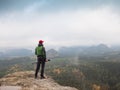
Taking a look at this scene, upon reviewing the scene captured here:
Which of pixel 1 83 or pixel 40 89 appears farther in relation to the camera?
pixel 1 83

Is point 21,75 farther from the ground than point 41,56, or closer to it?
closer to it

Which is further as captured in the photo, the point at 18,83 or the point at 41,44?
the point at 41,44

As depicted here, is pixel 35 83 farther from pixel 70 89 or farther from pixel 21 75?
pixel 21 75

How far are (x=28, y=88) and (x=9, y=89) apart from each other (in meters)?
1.82

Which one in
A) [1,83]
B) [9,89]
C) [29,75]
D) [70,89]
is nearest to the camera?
[9,89]

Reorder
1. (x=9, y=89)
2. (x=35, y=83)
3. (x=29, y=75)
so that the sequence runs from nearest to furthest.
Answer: (x=9, y=89) < (x=35, y=83) < (x=29, y=75)

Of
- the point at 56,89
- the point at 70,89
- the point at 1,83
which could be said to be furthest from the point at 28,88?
the point at 1,83

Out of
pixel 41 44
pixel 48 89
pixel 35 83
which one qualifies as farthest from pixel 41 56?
pixel 48 89

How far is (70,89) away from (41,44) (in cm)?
719

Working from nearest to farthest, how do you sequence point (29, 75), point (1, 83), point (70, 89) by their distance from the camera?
point (70, 89) → point (1, 83) → point (29, 75)

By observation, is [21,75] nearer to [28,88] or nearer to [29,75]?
[29,75]

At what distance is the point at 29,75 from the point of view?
3072 centimetres

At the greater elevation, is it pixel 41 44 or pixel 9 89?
pixel 41 44

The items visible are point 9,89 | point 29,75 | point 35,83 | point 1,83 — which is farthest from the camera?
point 29,75
